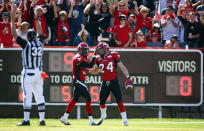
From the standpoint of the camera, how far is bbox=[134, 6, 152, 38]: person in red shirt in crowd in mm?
23078

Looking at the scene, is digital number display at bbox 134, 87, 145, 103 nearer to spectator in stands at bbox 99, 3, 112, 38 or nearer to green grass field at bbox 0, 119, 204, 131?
green grass field at bbox 0, 119, 204, 131

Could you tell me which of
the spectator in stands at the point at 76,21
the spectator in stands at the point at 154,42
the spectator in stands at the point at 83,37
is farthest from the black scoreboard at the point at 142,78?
the spectator in stands at the point at 76,21

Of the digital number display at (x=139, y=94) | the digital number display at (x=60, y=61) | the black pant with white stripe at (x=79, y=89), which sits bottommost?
the digital number display at (x=139, y=94)

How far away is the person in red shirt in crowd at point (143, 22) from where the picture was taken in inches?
909

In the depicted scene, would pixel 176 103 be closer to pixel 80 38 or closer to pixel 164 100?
pixel 164 100

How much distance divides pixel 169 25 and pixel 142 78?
2737 mm

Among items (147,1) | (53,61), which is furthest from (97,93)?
(147,1)

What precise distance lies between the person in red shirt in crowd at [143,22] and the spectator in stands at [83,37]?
165cm

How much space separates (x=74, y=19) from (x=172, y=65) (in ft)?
13.2

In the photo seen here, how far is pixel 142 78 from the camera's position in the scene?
2136cm

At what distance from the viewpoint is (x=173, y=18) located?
23.3m

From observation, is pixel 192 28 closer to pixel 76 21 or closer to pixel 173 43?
pixel 173 43

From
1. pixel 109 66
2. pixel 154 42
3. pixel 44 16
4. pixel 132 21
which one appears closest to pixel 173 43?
pixel 154 42

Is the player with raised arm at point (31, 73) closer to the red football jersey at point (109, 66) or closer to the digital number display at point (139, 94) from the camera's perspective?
the red football jersey at point (109, 66)
